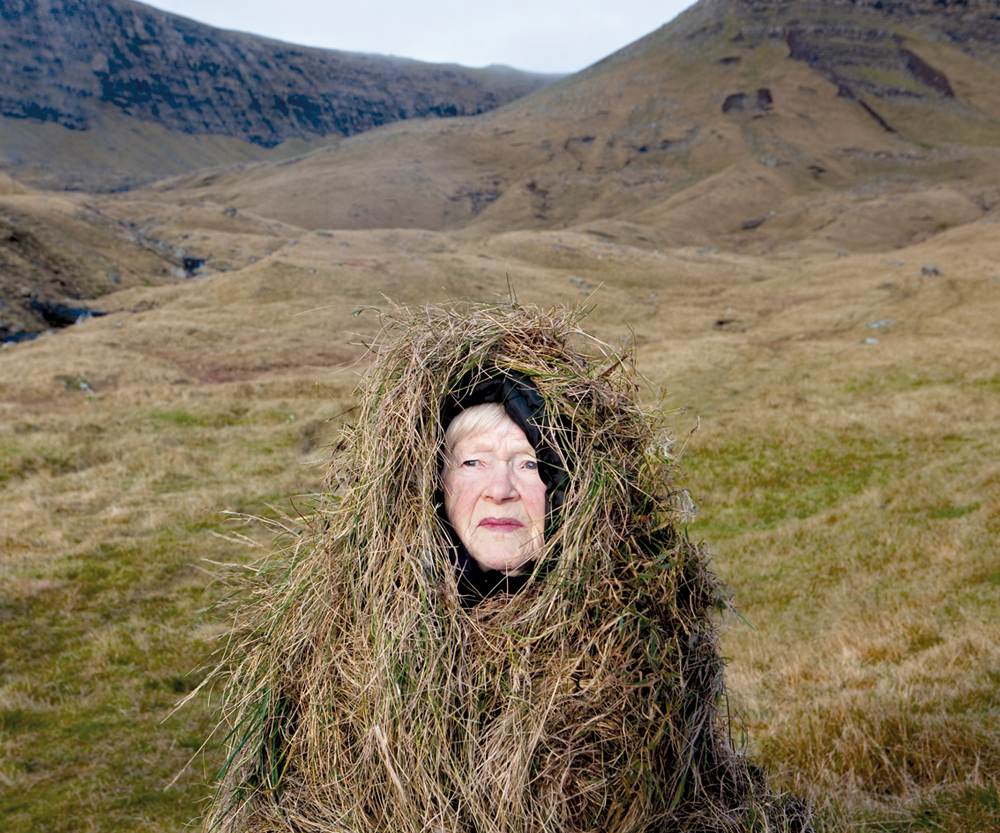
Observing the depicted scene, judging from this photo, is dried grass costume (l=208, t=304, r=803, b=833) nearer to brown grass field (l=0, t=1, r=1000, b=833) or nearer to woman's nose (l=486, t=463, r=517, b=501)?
woman's nose (l=486, t=463, r=517, b=501)

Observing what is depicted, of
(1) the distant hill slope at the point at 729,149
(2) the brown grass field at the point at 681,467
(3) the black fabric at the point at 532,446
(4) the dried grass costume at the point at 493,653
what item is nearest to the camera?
(4) the dried grass costume at the point at 493,653

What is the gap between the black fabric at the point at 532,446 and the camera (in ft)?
8.43

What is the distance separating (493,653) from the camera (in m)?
2.38

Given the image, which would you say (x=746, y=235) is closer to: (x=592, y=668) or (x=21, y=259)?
(x=21, y=259)

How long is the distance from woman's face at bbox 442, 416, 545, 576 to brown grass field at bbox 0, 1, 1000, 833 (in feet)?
2.40

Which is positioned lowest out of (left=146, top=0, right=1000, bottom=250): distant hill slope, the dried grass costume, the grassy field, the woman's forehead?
the grassy field

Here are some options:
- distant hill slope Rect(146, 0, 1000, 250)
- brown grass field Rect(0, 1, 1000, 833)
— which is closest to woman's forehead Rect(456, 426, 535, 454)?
brown grass field Rect(0, 1, 1000, 833)

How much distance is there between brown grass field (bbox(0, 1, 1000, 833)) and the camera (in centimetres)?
479

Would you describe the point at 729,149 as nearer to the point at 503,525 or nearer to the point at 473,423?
the point at 473,423

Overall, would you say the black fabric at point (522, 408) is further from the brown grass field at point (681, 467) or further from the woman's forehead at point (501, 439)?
Answer: the brown grass field at point (681, 467)

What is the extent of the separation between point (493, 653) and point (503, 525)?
0.47 meters

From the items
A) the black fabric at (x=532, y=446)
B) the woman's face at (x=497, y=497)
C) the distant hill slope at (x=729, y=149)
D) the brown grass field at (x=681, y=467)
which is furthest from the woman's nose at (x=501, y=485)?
the distant hill slope at (x=729, y=149)

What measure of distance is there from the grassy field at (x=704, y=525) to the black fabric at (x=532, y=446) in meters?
0.49

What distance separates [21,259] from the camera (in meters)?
39.6
